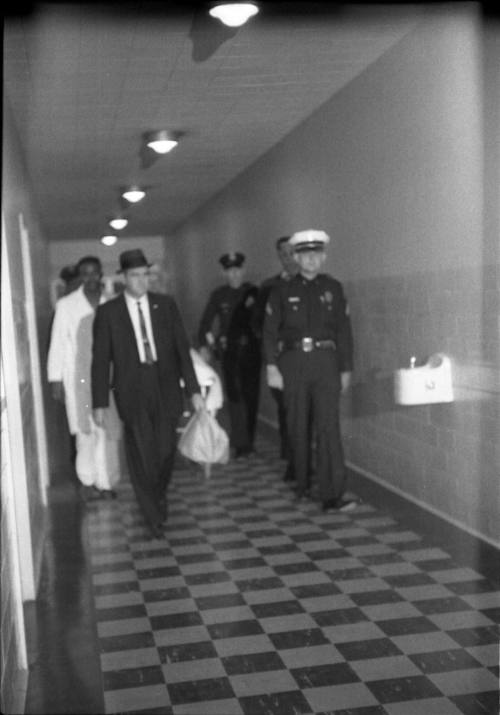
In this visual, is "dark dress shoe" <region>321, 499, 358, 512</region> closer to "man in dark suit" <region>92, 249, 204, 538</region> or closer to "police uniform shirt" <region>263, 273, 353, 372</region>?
"police uniform shirt" <region>263, 273, 353, 372</region>

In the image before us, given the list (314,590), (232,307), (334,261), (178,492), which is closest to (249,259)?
(232,307)

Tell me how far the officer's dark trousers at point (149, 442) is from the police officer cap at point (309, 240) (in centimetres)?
120

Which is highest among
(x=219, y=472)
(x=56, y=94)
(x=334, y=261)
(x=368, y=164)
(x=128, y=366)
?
(x=56, y=94)

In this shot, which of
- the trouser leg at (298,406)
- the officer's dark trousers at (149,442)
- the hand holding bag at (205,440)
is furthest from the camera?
the hand holding bag at (205,440)

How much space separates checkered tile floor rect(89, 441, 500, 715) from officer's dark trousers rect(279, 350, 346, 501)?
24 centimetres

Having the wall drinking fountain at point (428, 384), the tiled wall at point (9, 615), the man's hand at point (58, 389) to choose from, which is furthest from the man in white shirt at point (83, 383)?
the tiled wall at point (9, 615)

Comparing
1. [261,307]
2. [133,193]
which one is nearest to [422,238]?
[261,307]

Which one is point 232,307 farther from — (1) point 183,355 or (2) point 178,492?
(1) point 183,355

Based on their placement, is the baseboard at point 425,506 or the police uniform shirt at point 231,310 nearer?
the baseboard at point 425,506

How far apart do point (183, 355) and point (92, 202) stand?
281 inches

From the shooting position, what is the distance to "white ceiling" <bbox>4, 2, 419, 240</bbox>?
4.96 meters

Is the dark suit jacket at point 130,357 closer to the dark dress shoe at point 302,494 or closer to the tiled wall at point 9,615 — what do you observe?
the dark dress shoe at point 302,494

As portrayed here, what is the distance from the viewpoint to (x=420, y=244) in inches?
217

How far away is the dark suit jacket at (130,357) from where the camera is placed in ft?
18.6
